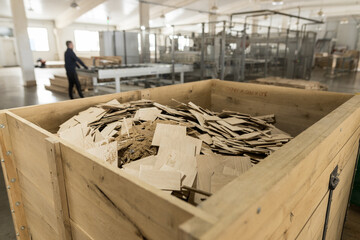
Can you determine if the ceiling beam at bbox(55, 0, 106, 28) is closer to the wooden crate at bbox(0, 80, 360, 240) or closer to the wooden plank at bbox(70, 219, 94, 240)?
the wooden crate at bbox(0, 80, 360, 240)

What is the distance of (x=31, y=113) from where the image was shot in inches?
67.1

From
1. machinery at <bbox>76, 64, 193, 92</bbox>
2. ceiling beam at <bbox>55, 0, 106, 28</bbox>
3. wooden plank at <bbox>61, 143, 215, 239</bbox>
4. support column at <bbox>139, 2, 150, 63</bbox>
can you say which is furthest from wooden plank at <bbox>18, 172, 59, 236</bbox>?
ceiling beam at <bbox>55, 0, 106, 28</bbox>

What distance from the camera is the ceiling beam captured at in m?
15.4

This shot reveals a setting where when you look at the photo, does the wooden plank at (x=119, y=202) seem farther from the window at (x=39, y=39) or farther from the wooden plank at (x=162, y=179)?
the window at (x=39, y=39)

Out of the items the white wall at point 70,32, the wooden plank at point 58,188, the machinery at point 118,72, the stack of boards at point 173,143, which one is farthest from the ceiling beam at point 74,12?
the wooden plank at point 58,188

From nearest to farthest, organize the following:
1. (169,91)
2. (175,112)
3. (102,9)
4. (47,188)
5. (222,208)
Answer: (222,208), (47,188), (175,112), (169,91), (102,9)

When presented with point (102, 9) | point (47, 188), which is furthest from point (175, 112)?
point (102, 9)

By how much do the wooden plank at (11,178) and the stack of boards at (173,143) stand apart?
30 cm

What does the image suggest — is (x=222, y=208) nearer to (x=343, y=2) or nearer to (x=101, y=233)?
(x=101, y=233)

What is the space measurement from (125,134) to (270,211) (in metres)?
1.27

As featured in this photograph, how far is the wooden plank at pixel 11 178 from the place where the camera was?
1.49 m

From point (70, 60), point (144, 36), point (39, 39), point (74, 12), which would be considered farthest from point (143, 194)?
point (39, 39)

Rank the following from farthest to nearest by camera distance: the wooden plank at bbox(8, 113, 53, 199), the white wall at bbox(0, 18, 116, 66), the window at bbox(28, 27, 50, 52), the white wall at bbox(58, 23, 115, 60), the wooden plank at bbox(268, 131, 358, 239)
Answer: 1. the white wall at bbox(58, 23, 115, 60)
2. the window at bbox(28, 27, 50, 52)
3. the white wall at bbox(0, 18, 116, 66)
4. the wooden plank at bbox(8, 113, 53, 199)
5. the wooden plank at bbox(268, 131, 358, 239)

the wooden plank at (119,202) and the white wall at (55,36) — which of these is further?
the white wall at (55,36)
